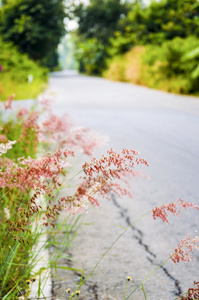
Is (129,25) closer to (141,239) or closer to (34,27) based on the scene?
(34,27)

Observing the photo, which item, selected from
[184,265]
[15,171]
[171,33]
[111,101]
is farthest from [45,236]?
[171,33]

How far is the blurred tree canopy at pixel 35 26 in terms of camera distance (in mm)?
48719

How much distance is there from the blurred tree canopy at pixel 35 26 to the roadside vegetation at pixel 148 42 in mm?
5023

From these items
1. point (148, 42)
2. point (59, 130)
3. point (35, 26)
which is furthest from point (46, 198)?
point (35, 26)

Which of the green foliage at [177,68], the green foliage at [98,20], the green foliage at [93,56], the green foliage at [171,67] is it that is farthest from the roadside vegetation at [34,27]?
the green foliage at [177,68]

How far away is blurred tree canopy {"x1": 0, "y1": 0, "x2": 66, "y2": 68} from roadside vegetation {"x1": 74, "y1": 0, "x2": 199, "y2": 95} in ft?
16.5

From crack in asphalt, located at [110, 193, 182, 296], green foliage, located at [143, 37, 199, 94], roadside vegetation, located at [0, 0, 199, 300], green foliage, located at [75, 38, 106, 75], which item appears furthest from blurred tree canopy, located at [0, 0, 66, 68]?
crack in asphalt, located at [110, 193, 182, 296]

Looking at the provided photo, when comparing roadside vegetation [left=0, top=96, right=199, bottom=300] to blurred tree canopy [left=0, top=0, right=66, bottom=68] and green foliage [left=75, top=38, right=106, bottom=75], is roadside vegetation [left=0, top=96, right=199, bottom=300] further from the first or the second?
green foliage [left=75, top=38, right=106, bottom=75]

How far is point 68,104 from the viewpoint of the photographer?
17.4 m

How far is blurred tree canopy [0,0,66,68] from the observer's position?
1918 inches

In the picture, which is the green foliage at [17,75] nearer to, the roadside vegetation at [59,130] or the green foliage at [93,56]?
the roadside vegetation at [59,130]

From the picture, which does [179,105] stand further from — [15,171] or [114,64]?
[114,64]

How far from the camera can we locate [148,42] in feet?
128

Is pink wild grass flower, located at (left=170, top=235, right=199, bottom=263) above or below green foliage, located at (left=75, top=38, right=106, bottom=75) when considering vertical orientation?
below
